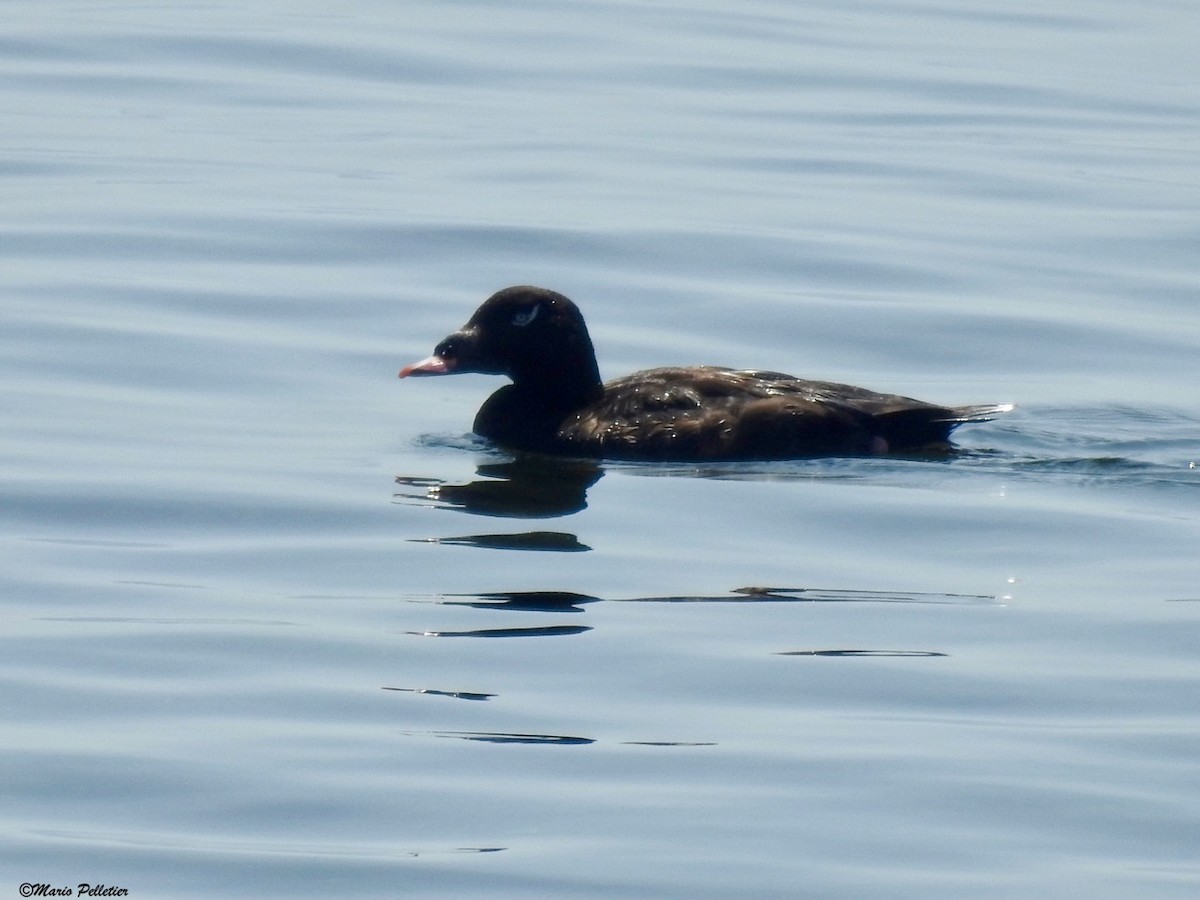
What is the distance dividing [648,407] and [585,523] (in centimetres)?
151

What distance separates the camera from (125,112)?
22.9 metres

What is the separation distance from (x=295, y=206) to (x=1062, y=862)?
533 inches

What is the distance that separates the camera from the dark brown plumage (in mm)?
11797

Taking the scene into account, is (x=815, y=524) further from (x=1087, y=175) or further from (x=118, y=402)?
(x=1087, y=175)

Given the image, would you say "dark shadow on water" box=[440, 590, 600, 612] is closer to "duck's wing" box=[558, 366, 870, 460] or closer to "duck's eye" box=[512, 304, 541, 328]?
"duck's wing" box=[558, 366, 870, 460]

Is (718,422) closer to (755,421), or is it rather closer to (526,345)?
(755,421)

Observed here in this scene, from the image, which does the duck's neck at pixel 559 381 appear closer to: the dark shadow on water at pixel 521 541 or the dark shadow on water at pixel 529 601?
the dark shadow on water at pixel 521 541

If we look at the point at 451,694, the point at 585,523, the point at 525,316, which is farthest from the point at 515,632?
the point at 525,316

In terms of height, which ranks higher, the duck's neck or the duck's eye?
the duck's eye

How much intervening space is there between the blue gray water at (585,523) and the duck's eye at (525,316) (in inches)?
27.7

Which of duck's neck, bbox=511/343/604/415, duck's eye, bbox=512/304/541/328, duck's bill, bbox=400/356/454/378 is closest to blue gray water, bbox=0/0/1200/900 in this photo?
duck's bill, bbox=400/356/454/378

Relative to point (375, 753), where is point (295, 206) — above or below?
above

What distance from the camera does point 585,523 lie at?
34.8 ft

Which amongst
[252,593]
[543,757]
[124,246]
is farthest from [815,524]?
[124,246]
